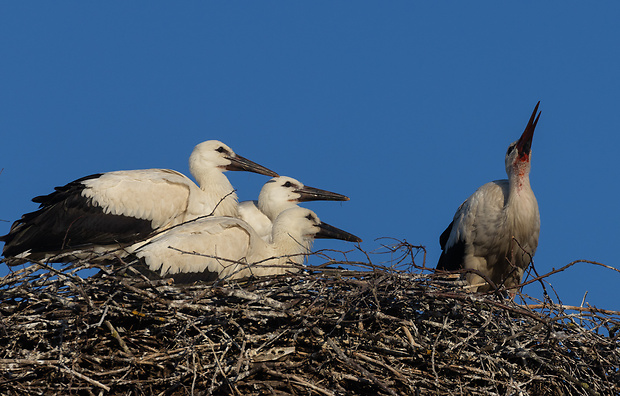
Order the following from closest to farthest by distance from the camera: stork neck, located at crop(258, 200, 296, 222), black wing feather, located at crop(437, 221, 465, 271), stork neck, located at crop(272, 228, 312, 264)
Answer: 1. stork neck, located at crop(272, 228, 312, 264)
2. black wing feather, located at crop(437, 221, 465, 271)
3. stork neck, located at crop(258, 200, 296, 222)

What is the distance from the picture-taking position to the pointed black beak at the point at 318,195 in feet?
24.2

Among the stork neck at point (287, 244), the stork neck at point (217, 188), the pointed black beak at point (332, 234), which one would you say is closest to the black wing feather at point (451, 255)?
the pointed black beak at point (332, 234)

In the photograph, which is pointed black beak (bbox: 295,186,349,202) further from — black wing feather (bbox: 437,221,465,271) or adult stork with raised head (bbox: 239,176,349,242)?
black wing feather (bbox: 437,221,465,271)

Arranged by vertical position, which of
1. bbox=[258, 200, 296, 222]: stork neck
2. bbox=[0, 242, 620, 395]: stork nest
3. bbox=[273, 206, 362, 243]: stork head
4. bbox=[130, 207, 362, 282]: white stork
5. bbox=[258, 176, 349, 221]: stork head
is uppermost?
bbox=[258, 176, 349, 221]: stork head

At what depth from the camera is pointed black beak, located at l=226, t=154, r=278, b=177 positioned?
7.32 meters

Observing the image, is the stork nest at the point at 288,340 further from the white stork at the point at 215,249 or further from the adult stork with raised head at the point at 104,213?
the adult stork with raised head at the point at 104,213

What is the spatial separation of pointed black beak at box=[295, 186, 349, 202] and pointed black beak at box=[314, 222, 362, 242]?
86 centimetres

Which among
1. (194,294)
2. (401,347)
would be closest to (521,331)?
(401,347)

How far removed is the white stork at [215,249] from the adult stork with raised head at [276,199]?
860 mm

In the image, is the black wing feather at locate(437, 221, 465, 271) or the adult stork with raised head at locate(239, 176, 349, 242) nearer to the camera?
the black wing feather at locate(437, 221, 465, 271)

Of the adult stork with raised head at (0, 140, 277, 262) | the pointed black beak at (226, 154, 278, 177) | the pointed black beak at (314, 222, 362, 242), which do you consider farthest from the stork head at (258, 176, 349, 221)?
the pointed black beak at (314, 222, 362, 242)

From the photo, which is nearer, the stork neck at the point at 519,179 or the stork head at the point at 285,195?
the stork neck at the point at 519,179

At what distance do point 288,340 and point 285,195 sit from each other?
2.68 meters

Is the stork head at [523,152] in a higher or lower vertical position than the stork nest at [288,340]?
higher
